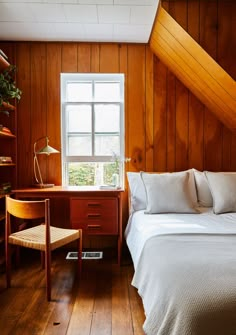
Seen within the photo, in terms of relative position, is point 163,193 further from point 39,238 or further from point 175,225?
point 39,238

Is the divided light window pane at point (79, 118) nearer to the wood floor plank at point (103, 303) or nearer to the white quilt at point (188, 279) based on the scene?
the wood floor plank at point (103, 303)

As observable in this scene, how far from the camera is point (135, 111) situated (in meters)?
2.93

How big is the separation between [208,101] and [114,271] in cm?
201

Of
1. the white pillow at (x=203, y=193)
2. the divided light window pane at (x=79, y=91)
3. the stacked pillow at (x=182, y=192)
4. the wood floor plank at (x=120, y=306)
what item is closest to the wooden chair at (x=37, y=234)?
the wood floor plank at (x=120, y=306)

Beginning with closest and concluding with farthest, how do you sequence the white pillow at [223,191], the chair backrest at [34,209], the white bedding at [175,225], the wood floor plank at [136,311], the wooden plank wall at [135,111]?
the wood floor plank at [136,311] → the white bedding at [175,225] → the chair backrest at [34,209] → the white pillow at [223,191] → the wooden plank wall at [135,111]

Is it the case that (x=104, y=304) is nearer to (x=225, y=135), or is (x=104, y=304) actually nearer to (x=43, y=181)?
(x=43, y=181)

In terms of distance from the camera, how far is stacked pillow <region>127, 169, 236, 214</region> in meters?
2.31

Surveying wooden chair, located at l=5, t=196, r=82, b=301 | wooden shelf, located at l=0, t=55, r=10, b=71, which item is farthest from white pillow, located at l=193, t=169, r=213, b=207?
wooden shelf, located at l=0, t=55, r=10, b=71

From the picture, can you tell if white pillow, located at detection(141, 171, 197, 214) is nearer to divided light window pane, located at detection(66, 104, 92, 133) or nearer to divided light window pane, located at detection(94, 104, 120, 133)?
divided light window pane, located at detection(94, 104, 120, 133)

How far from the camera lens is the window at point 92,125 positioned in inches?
119

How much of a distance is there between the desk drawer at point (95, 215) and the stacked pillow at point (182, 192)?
22 centimetres

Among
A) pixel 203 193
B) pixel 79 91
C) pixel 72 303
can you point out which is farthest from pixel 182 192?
pixel 79 91

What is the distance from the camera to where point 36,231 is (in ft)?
7.36

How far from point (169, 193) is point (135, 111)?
1.09 metres
